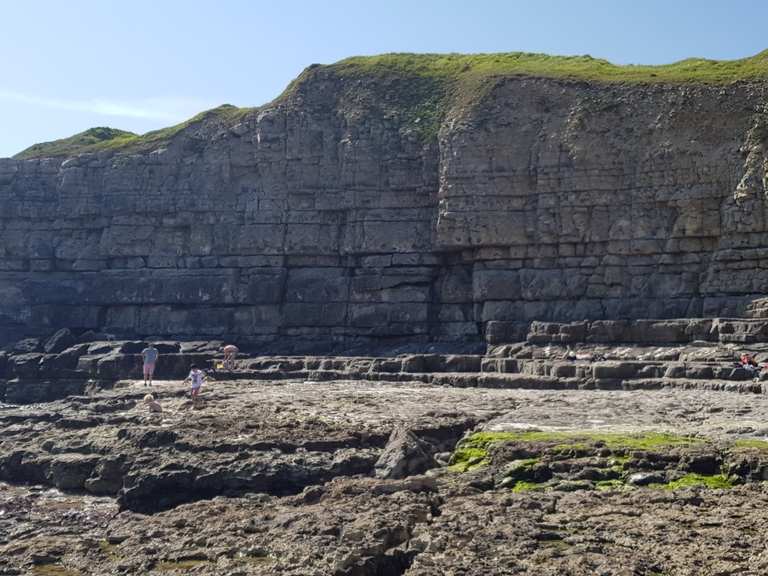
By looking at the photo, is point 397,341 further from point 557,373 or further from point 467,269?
point 557,373

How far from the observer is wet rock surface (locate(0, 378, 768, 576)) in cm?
1591

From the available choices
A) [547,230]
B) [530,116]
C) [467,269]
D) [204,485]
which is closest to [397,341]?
[467,269]

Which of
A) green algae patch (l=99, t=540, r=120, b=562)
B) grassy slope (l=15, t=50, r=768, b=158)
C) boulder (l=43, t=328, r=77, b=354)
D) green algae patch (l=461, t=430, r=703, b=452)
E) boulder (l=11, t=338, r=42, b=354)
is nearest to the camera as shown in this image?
green algae patch (l=99, t=540, r=120, b=562)

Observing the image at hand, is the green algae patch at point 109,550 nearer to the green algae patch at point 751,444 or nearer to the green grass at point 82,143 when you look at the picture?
the green algae patch at point 751,444

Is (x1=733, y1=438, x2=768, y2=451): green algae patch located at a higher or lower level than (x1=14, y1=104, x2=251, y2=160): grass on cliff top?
lower

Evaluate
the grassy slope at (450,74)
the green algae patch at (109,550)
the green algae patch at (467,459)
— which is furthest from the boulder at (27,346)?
the green algae patch at (467,459)

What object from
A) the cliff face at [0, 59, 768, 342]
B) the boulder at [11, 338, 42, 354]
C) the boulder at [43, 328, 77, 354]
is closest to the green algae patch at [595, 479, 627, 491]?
the cliff face at [0, 59, 768, 342]

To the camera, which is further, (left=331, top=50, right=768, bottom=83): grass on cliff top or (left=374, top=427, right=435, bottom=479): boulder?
(left=331, top=50, right=768, bottom=83): grass on cliff top

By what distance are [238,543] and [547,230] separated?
2951 cm

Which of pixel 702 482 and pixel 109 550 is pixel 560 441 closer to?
pixel 702 482

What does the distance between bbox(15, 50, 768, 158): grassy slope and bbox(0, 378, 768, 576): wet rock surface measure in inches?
802

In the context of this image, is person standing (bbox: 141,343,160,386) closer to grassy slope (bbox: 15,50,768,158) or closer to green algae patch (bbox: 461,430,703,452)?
grassy slope (bbox: 15,50,768,158)

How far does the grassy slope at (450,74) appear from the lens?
47.5 meters

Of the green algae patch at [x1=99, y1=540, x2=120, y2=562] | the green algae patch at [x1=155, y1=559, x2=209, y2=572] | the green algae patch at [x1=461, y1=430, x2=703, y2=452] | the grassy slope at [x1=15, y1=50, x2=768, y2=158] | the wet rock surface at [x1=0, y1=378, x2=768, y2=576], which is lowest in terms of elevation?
the green algae patch at [x1=99, y1=540, x2=120, y2=562]
